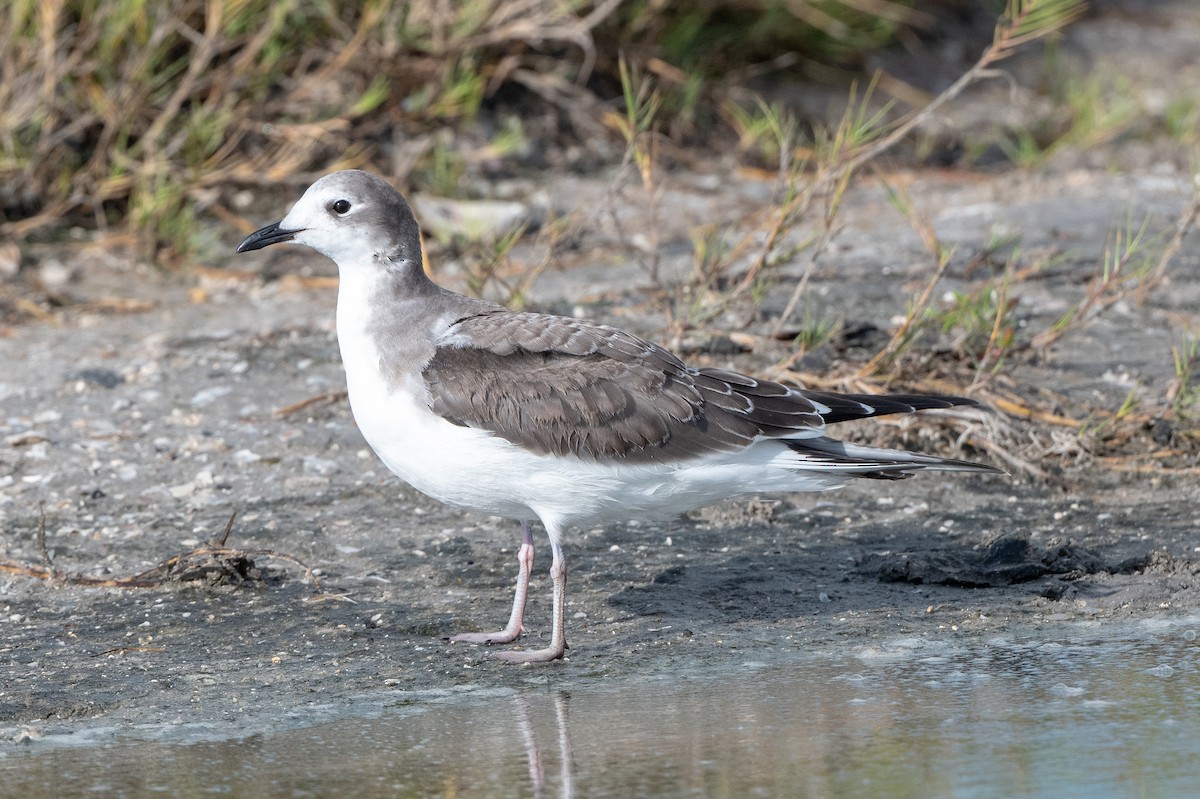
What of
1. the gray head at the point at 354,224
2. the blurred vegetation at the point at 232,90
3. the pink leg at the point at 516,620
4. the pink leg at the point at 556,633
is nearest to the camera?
the pink leg at the point at 556,633

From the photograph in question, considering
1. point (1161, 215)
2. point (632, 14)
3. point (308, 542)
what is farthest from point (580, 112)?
point (308, 542)

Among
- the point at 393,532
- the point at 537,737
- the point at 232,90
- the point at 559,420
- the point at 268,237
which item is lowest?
the point at 537,737

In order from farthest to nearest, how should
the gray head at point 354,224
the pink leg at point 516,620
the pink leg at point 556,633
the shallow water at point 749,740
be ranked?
the gray head at point 354,224 → the pink leg at point 516,620 → the pink leg at point 556,633 → the shallow water at point 749,740

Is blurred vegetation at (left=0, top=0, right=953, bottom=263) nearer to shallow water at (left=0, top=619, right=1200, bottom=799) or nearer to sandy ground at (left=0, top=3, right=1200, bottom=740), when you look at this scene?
sandy ground at (left=0, top=3, right=1200, bottom=740)

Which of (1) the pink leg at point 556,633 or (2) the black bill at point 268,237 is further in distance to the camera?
(2) the black bill at point 268,237

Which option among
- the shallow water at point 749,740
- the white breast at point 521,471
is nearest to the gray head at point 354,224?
the white breast at point 521,471

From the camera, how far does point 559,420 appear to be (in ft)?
15.2

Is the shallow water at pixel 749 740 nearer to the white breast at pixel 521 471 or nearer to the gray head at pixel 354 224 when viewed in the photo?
the white breast at pixel 521 471

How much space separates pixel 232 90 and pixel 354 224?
382cm

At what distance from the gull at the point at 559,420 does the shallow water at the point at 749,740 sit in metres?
0.56

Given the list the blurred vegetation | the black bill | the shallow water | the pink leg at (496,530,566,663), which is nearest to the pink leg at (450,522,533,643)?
the pink leg at (496,530,566,663)

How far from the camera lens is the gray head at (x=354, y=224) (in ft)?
16.4

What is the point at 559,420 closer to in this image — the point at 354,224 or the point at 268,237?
the point at 354,224

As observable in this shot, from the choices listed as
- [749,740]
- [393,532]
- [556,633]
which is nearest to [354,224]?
[393,532]
